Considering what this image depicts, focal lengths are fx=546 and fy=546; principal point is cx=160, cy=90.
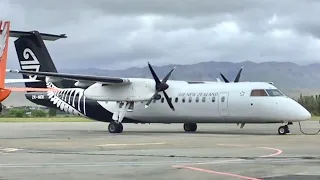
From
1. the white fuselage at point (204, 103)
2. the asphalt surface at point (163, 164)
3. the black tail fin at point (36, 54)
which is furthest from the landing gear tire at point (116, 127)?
the asphalt surface at point (163, 164)

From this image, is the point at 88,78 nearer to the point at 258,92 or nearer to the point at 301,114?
the point at 258,92

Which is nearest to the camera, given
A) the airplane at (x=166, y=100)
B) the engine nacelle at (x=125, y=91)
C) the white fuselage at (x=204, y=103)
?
the white fuselage at (x=204, y=103)

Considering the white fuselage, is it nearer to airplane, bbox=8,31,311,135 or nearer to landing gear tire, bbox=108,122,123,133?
airplane, bbox=8,31,311,135

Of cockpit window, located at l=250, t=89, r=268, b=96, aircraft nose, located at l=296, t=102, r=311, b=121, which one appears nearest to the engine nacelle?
cockpit window, located at l=250, t=89, r=268, b=96

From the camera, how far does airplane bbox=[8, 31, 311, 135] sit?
3016 centimetres

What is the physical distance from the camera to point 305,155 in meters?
16.5

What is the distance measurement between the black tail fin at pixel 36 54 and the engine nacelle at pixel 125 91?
3965 millimetres

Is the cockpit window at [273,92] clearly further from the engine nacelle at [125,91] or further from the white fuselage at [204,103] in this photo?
the engine nacelle at [125,91]

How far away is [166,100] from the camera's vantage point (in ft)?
112

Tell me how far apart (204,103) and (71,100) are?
9.95 m

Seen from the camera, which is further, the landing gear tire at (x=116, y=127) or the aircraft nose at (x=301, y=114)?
the landing gear tire at (x=116, y=127)

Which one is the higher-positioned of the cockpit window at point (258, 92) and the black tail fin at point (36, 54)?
the black tail fin at point (36, 54)

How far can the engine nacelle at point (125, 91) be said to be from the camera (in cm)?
3416

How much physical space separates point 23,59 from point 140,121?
394 inches
